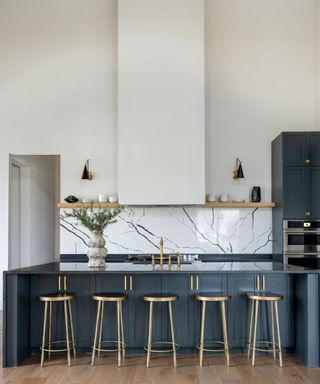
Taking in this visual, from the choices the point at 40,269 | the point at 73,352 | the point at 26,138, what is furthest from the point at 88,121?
the point at 73,352

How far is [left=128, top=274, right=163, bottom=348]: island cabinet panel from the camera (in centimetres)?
476

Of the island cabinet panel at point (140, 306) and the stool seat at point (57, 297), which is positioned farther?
the island cabinet panel at point (140, 306)

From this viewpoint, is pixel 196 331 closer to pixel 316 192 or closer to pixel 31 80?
pixel 316 192

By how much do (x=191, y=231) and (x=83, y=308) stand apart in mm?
2536

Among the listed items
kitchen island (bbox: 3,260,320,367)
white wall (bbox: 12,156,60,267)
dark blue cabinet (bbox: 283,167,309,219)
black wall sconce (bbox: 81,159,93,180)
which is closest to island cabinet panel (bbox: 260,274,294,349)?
kitchen island (bbox: 3,260,320,367)

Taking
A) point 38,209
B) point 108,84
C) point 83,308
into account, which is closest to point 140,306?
point 83,308

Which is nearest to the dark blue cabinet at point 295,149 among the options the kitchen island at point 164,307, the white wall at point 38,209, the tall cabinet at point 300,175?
the tall cabinet at point 300,175

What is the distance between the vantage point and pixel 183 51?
656cm

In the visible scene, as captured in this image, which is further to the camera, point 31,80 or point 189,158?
point 31,80

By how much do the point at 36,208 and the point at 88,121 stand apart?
2.17 metres

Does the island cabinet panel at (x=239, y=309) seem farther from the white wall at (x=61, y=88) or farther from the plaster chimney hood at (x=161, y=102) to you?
the white wall at (x=61, y=88)

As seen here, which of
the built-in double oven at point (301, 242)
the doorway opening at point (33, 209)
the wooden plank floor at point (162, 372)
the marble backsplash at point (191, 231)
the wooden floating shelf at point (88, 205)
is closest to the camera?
the wooden plank floor at point (162, 372)

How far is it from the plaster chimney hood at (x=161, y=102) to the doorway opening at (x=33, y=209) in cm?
212

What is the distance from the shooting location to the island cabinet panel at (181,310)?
4742mm
